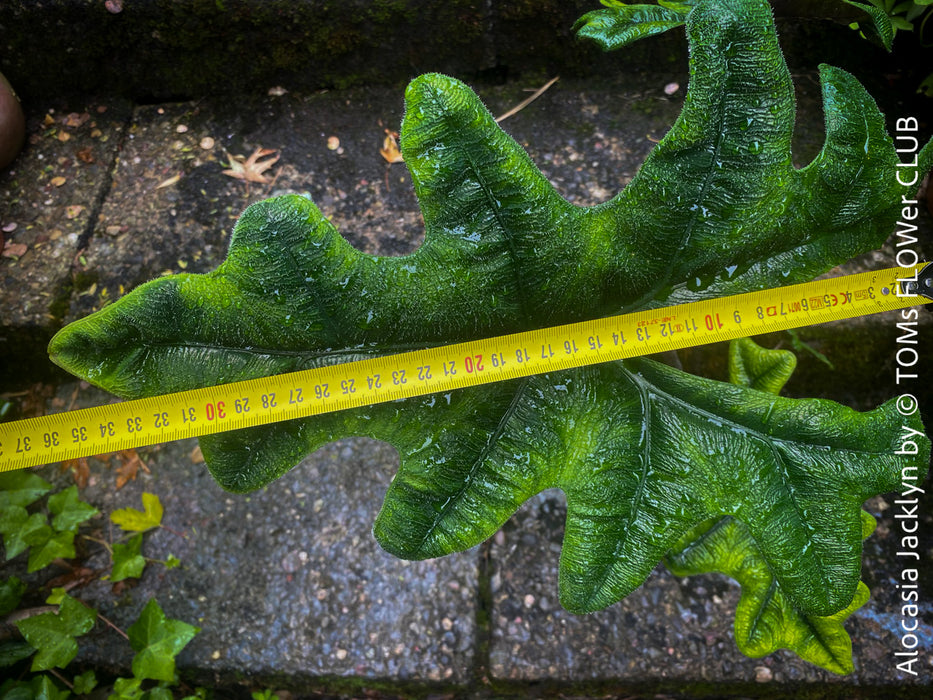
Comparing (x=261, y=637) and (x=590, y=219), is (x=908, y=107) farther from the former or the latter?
(x=261, y=637)

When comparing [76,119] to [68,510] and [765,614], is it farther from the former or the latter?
[765,614]

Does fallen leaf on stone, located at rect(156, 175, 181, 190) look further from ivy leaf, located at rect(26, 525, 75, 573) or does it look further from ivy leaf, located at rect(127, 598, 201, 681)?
ivy leaf, located at rect(127, 598, 201, 681)

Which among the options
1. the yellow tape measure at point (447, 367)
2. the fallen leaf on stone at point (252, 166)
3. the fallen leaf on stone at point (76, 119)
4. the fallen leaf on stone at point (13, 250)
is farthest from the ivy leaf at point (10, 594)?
the fallen leaf on stone at point (76, 119)

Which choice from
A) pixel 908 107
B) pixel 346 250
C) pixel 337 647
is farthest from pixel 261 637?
pixel 908 107

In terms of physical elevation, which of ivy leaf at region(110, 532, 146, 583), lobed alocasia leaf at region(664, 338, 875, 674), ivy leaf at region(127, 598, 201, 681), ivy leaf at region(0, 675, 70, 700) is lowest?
ivy leaf at region(0, 675, 70, 700)

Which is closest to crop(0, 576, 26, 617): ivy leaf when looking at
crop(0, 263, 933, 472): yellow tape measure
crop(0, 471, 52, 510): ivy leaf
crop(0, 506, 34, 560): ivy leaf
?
crop(0, 506, 34, 560): ivy leaf

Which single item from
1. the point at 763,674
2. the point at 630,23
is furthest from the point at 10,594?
the point at 630,23

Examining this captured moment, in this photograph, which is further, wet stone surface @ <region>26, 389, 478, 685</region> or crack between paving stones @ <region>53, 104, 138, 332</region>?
crack between paving stones @ <region>53, 104, 138, 332</region>
